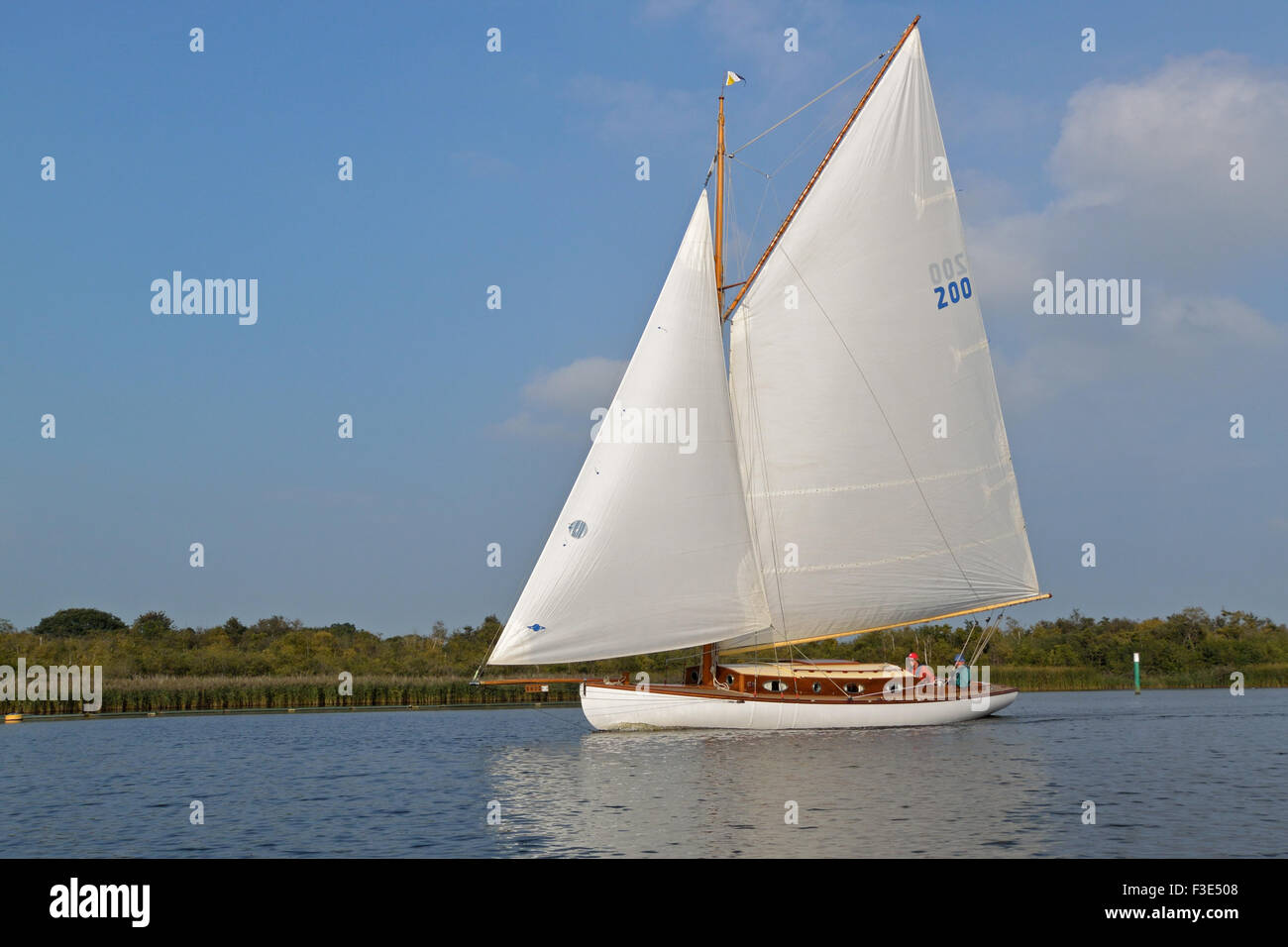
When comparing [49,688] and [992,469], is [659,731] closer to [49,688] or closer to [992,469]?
[992,469]

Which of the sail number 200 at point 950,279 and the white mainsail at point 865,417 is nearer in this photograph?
the white mainsail at point 865,417

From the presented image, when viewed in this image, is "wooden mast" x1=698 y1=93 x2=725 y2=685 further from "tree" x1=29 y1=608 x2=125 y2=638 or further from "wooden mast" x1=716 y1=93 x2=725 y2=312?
"tree" x1=29 y1=608 x2=125 y2=638

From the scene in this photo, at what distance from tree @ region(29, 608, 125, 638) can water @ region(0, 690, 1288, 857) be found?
74.7 metres

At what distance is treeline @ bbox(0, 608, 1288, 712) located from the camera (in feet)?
196

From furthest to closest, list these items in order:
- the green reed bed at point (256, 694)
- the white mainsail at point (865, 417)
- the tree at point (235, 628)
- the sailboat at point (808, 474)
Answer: the tree at point (235, 628) < the green reed bed at point (256, 694) < the white mainsail at point (865, 417) < the sailboat at point (808, 474)

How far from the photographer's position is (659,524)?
38.0 m

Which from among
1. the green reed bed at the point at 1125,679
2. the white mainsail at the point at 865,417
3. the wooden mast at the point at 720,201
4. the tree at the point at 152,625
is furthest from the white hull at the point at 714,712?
the tree at the point at 152,625

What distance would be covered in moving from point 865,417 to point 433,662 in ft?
131

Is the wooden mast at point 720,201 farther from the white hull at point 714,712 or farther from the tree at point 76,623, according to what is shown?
the tree at point 76,623

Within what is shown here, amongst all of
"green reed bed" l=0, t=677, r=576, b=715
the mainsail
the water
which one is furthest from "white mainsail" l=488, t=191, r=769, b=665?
"green reed bed" l=0, t=677, r=576, b=715

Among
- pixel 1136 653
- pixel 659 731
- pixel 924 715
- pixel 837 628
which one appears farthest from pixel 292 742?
pixel 1136 653

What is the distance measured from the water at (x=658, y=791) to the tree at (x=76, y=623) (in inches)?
2939

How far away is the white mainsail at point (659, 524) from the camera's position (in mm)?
37281

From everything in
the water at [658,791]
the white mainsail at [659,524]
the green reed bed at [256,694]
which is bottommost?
the green reed bed at [256,694]
